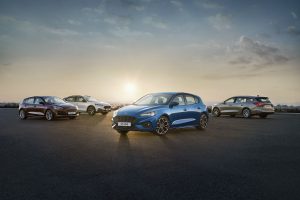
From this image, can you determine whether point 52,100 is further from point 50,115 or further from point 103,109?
point 103,109

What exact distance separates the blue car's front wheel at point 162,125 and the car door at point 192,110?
155 cm

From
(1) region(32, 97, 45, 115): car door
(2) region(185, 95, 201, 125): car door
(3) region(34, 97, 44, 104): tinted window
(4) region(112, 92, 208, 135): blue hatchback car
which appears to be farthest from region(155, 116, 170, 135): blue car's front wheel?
(3) region(34, 97, 44, 104): tinted window

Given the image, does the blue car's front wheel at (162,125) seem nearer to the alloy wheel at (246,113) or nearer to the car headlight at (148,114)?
the car headlight at (148,114)

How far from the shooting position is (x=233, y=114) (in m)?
27.8

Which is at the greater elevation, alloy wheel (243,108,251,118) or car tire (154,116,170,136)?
alloy wheel (243,108,251,118)

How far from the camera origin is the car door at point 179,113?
560 inches

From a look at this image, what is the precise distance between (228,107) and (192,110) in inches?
516

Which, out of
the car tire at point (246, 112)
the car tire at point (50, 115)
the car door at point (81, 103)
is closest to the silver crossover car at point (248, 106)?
the car tire at point (246, 112)

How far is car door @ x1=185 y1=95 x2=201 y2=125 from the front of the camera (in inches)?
602

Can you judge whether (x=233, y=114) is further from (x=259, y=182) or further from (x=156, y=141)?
(x=259, y=182)

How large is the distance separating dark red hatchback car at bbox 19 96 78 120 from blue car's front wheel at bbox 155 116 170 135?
426 inches

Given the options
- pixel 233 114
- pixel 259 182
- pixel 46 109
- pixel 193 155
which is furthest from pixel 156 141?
pixel 233 114

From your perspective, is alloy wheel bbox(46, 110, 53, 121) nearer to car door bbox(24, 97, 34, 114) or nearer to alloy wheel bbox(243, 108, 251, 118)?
car door bbox(24, 97, 34, 114)

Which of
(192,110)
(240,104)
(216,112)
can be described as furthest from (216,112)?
(192,110)
